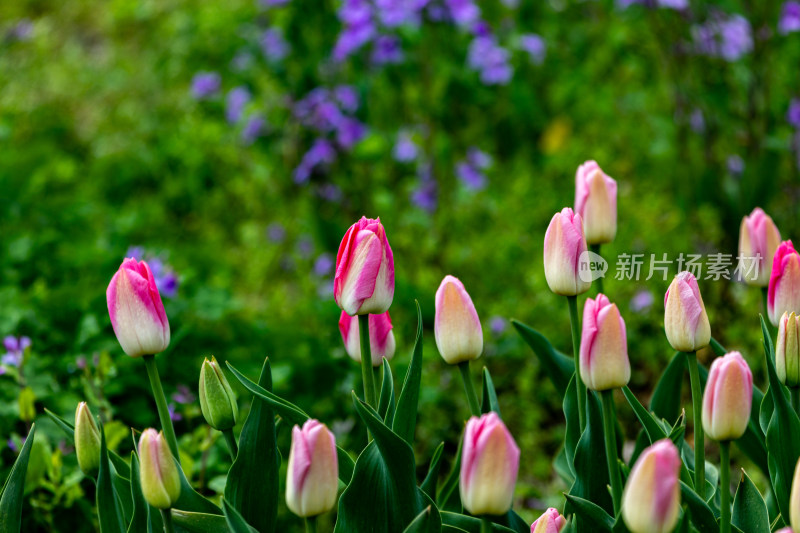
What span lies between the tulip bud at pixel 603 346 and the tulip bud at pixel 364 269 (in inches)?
8.7

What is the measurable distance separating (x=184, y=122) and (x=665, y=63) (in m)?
2.16

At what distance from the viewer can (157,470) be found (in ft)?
2.85

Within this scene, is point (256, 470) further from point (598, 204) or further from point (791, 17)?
point (791, 17)

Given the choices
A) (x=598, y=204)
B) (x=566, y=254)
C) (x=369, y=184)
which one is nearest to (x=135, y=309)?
(x=566, y=254)

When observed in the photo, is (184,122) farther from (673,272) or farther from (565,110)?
(673,272)

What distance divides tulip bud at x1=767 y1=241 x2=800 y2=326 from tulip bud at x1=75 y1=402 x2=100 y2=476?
0.81 m

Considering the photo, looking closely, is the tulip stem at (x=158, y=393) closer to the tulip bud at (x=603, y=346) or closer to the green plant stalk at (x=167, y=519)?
the green plant stalk at (x=167, y=519)

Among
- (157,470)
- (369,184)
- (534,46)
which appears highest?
(534,46)

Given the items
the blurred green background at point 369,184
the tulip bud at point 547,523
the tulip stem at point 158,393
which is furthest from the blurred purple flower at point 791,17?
the tulip stem at point 158,393

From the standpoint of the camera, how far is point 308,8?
2.83 m

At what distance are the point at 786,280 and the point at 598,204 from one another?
240 millimetres

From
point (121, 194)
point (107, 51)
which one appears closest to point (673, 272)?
point (121, 194)

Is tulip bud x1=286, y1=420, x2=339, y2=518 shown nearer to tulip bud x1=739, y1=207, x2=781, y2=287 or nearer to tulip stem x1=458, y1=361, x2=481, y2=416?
tulip stem x1=458, y1=361, x2=481, y2=416

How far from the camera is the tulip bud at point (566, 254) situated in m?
0.99
